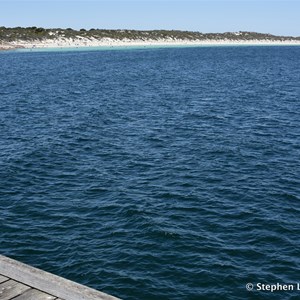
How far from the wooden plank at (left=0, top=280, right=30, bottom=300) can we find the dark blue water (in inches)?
202

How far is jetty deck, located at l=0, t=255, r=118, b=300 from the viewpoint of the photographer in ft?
43.6

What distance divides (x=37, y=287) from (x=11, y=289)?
0.84 metres

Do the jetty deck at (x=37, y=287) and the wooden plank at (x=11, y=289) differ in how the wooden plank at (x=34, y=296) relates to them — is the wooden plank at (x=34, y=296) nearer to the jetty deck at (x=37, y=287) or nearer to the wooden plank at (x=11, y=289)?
A: the jetty deck at (x=37, y=287)

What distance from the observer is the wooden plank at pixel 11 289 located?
13.3m

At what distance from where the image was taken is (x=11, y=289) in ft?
44.7

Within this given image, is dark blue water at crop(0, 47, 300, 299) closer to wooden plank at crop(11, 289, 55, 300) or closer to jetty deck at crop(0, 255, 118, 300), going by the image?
jetty deck at crop(0, 255, 118, 300)

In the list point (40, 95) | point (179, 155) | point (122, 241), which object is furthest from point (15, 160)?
point (40, 95)

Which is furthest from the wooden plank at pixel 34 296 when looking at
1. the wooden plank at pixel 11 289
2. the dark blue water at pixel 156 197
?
the dark blue water at pixel 156 197

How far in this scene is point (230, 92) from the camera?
240ft

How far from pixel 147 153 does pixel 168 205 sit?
10.9 meters

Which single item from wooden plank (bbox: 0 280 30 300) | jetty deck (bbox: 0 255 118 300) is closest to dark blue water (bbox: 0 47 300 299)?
jetty deck (bbox: 0 255 118 300)

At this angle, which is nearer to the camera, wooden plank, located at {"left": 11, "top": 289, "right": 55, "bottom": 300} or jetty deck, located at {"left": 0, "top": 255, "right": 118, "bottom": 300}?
wooden plank, located at {"left": 11, "top": 289, "right": 55, "bottom": 300}

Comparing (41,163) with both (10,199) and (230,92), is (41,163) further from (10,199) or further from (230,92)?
(230,92)

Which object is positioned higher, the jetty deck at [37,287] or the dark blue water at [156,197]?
the jetty deck at [37,287]
